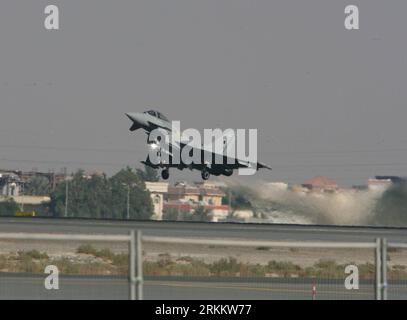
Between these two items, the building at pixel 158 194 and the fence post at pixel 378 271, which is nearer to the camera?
the fence post at pixel 378 271

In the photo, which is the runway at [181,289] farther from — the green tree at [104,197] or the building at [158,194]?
the green tree at [104,197]

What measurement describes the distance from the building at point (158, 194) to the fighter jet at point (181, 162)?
24.8 meters

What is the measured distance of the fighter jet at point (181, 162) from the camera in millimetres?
84625

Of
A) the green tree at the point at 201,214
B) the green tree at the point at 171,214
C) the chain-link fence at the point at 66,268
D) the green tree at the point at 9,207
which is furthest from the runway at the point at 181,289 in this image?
the green tree at the point at 9,207

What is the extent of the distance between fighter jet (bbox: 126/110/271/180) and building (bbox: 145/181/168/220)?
81.3ft

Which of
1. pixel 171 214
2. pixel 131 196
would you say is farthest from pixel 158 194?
pixel 171 214

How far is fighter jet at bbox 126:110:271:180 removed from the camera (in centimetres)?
8462

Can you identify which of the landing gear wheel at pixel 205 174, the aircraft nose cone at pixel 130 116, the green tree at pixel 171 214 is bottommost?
the green tree at pixel 171 214

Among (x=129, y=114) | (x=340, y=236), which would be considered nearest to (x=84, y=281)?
(x=340, y=236)

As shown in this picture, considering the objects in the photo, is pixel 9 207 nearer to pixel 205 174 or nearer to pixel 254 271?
pixel 205 174

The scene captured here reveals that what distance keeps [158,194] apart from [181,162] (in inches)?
1254

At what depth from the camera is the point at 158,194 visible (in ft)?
387

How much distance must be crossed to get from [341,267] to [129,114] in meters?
47.8
